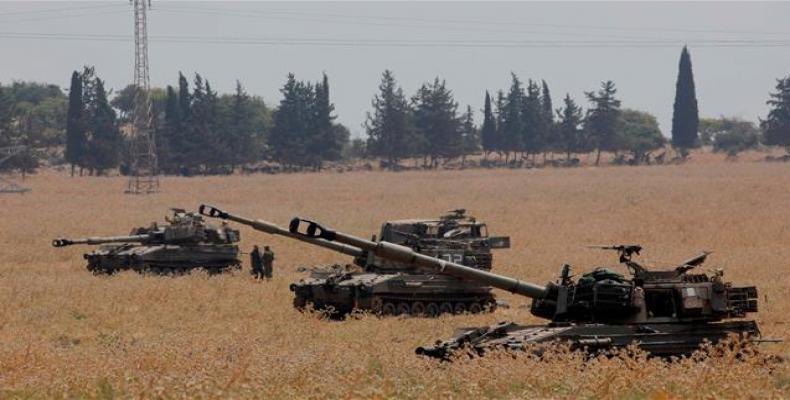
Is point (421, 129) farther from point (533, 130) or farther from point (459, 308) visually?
point (459, 308)

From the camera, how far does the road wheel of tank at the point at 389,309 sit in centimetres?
2562

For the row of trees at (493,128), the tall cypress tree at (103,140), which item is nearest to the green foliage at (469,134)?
the row of trees at (493,128)

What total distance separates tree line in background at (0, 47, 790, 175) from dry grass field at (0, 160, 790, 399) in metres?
26.7

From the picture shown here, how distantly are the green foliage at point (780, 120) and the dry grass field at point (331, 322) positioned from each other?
3193 cm

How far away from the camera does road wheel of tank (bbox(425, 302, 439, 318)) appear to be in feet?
85.5

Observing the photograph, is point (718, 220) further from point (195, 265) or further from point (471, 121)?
point (471, 121)

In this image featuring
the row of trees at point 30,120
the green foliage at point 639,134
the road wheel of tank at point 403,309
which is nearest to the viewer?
the road wheel of tank at point 403,309

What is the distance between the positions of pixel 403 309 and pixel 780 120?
89846 millimetres

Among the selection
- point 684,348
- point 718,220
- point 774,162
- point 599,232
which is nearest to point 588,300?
point 684,348

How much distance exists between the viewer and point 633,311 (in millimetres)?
17359

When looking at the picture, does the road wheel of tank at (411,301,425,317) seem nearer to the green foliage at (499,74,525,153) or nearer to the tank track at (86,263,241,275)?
the tank track at (86,263,241,275)

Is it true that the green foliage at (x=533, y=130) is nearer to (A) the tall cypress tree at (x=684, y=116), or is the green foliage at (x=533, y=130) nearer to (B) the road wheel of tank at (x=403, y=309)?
(A) the tall cypress tree at (x=684, y=116)

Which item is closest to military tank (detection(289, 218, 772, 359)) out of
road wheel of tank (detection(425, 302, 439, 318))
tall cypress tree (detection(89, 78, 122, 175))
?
road wheel of tank (detection(425, 302, 439, 318))

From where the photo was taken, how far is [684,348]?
17.2 metres
